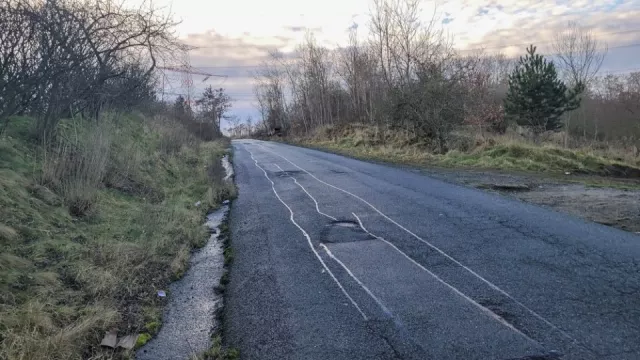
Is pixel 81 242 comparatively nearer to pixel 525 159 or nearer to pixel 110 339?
pixel 110 339

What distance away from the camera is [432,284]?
5.11 metres

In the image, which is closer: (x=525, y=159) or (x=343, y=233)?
(x=343, y=233)

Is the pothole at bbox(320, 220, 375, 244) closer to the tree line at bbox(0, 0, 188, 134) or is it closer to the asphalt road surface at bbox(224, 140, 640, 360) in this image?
the asphalt road surface at bbox(224, 140, 640, 360)

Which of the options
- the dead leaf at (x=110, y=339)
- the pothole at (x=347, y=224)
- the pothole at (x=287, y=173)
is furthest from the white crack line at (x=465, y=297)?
the pothole at (x=287, y=173)

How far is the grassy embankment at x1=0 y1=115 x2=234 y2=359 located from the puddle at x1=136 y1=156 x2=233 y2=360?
0.50ft

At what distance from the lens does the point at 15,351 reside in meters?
3.61

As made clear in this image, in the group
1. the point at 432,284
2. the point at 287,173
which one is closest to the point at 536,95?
the point at 287,173

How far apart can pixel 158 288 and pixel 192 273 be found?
2.41ft

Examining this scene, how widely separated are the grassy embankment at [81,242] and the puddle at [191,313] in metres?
0.15

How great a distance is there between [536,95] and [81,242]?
30801mm

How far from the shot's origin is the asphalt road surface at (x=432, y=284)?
3854mm

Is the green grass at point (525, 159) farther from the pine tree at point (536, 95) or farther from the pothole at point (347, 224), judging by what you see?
the pine tree at point (536, 95)

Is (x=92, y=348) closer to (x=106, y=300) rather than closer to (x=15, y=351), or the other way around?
(x=15, y=351)

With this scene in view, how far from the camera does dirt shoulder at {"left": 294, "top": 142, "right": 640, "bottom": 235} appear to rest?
8219 mm
